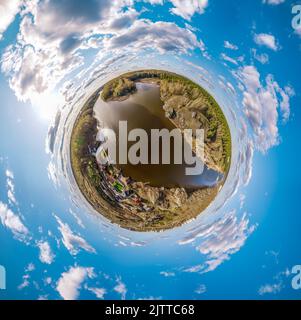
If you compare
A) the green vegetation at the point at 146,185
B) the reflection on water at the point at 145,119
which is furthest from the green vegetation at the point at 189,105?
the reflection on water at the point at 145,119

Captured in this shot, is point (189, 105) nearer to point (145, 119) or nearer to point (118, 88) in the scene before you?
point (145, 119)

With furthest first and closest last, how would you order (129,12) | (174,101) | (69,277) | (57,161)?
1. (174,101)
2. (57,161)
3. (69,277)
4. (129,12)

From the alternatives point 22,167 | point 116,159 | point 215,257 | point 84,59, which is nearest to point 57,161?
point 22,167

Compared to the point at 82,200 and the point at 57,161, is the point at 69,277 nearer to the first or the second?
the point at 82,200

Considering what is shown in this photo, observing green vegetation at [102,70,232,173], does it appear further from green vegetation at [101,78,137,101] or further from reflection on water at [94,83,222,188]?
reflection on water at [94,83,222,188]

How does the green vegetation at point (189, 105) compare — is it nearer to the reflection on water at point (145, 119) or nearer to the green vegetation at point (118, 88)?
the green vegetation at point (118, 88)

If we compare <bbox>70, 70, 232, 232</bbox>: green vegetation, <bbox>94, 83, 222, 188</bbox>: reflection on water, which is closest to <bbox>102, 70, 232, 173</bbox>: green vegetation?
<bbox>70, 70, 232, 232</bbox>: green vegetation

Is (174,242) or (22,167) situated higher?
(22,167)

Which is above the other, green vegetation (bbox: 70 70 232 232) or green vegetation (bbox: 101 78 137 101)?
green vegetation (bbox: 101 78 137 101)
